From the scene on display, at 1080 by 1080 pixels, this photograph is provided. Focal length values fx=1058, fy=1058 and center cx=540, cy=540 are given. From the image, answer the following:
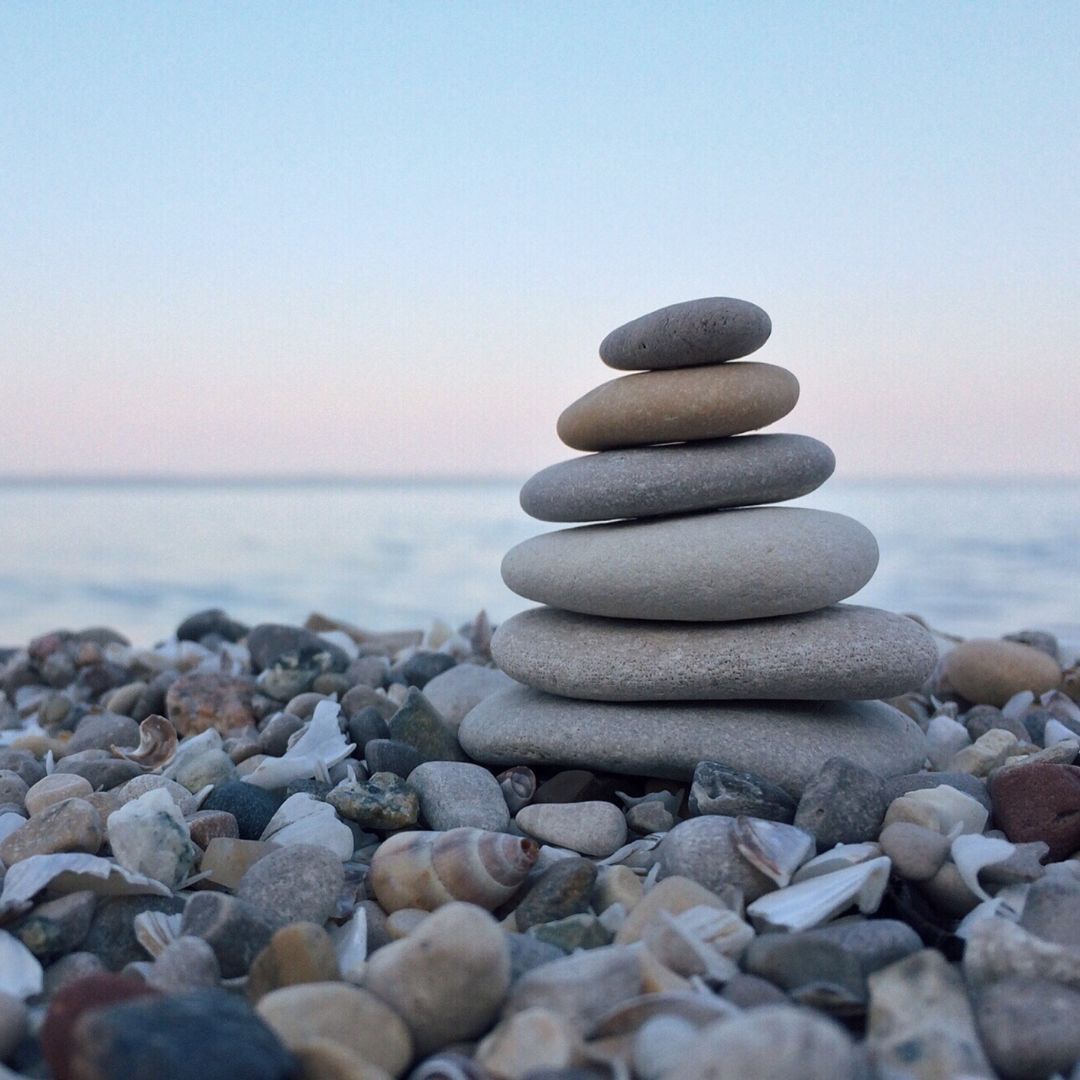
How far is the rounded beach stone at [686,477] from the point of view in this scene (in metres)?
3.55

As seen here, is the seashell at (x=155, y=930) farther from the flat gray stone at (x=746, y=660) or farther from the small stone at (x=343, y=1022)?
the flat gray stone at (x=746, y=660)

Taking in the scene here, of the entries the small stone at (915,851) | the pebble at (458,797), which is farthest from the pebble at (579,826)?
the small stone at (915,851)

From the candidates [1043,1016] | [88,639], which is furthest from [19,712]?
[1043,1016]

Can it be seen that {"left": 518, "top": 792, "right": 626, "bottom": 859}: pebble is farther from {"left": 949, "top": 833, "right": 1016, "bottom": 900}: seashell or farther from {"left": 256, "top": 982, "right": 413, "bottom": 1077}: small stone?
{"left": 256, "top": 982, "right": 413, "bottom": 1077}: small stone

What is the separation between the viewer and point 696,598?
3389 mm

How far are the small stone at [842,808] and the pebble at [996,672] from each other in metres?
2.14

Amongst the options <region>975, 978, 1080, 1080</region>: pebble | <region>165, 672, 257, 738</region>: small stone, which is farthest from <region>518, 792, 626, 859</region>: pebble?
<region>165, 672, 257, 738</region>: small stone

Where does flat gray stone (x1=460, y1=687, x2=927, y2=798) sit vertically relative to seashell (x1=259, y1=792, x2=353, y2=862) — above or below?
above

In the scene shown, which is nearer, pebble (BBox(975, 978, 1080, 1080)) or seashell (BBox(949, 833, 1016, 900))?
pebble (BBox(975, 978, 1080, 1080))

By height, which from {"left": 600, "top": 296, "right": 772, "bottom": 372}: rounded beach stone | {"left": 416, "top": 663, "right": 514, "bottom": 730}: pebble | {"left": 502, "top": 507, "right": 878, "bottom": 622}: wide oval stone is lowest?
{"left": 416, "top": 663, "right": 514, "bottom": 730}: pebble

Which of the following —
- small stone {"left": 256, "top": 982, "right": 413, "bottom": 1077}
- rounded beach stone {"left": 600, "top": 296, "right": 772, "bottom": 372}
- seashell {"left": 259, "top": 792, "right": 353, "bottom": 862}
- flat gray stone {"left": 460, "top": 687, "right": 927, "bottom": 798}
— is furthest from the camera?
rounded beach stone {"left": 600, "top": 296, "right": 772, "bottom": 372}

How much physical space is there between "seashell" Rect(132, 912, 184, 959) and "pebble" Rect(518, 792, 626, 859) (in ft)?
3.28

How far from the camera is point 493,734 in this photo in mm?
3561

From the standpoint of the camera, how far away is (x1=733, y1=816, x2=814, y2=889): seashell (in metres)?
2.50
